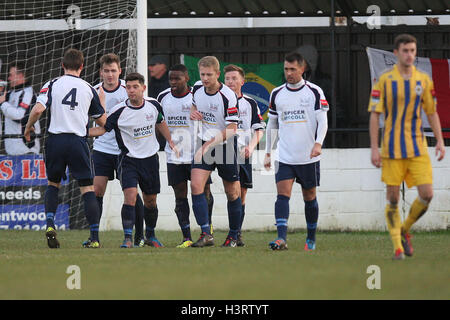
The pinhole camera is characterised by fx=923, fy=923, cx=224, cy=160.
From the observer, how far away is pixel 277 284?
20.2ft

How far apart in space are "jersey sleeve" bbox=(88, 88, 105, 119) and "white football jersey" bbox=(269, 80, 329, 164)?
6.28 ft

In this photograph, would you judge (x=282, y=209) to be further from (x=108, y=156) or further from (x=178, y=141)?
(x=108, y=156)

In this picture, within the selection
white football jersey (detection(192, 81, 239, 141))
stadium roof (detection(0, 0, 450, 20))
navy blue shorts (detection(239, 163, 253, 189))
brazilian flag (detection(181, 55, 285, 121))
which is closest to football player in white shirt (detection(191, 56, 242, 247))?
white football jersey (detection(192, 81, 239, 141))

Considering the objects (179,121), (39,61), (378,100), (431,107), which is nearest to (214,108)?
(179,121)

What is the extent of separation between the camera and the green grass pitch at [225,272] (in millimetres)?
5801

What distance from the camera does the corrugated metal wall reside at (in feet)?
55.1

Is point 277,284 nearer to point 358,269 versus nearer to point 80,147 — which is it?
point 358,269

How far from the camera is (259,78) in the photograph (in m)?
16.7

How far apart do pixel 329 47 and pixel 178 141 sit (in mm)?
7437

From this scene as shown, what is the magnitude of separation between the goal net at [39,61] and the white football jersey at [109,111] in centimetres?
259

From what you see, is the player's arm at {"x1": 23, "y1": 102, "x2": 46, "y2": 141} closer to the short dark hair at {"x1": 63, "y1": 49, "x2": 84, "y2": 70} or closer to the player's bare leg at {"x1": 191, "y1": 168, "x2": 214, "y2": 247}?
the short dark hair at {"x1": 63, "y1": 49, "x2": 84, "y2": 70}
